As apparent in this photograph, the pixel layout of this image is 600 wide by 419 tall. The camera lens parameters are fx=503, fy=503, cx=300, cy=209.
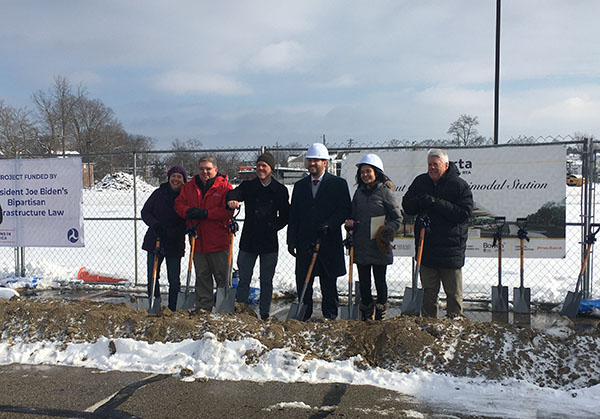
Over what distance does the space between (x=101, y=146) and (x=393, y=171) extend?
52.3m

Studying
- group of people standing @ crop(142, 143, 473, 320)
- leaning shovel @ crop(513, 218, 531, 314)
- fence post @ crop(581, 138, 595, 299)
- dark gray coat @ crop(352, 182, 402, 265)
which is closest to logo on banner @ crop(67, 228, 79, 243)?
group of people standing @ crop(142, 143, 473, 320)

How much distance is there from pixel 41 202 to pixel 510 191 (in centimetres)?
693

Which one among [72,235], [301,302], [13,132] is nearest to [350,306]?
[301,302]

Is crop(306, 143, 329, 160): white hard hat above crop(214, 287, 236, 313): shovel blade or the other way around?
above

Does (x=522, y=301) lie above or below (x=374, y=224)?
below

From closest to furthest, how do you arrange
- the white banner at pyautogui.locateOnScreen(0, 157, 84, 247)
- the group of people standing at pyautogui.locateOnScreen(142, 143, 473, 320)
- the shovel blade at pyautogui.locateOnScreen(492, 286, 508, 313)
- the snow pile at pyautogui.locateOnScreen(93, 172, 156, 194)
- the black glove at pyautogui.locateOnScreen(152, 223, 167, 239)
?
1. the group of people standing at pyautogui.locateOnScreen(142, 143, 473, 320)
2. the black glove at pyautogui.locateOnScreen(152, 223, 167, 239)
3. the shovel blade at pyautogui.locateOnScreen(492, 286, 508, 313)
4. the white banner at pyautogui.locateOnScreen(0, 157, 84, 247)
5. the snow pile at pyautogui.locateOnScreen(93, 172, 156, 194)

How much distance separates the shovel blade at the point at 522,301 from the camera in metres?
6.09

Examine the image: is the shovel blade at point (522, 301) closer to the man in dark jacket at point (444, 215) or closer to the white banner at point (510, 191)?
the white banner at point (510, 191)

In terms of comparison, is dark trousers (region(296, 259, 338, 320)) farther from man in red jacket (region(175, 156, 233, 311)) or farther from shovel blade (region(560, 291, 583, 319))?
shovel blade (region(560, 291, 583, 319))

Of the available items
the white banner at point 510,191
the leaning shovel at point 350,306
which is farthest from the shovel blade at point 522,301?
the leaning shovel at point 350,306

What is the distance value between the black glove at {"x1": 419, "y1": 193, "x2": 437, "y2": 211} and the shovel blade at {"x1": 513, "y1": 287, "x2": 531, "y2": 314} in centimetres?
187

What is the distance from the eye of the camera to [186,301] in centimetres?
593

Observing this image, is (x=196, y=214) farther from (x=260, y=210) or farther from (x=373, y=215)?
(x=373, y=215)

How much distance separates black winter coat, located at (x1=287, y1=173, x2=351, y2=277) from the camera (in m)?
5.55
